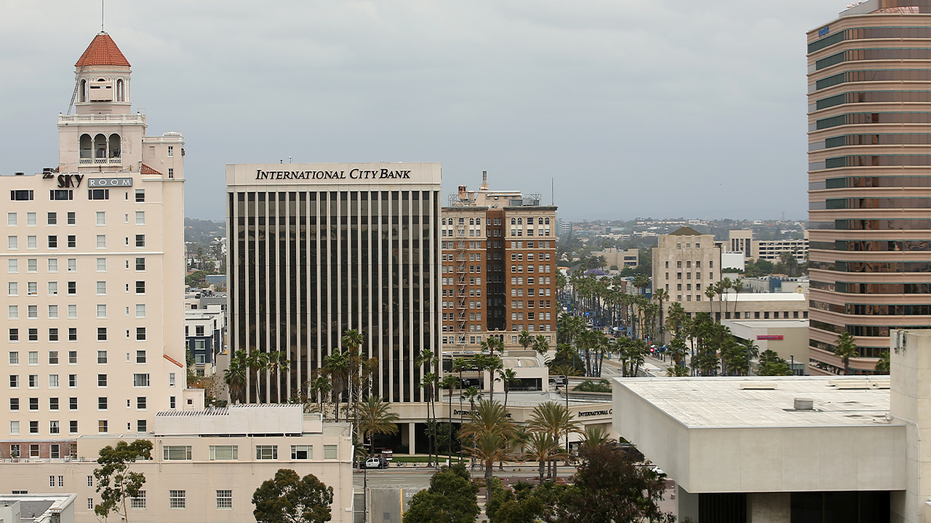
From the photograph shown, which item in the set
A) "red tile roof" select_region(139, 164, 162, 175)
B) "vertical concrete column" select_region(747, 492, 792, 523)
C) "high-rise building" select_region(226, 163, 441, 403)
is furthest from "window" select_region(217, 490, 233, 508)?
"high-rise building" select_region(226, 163, 441, 403)

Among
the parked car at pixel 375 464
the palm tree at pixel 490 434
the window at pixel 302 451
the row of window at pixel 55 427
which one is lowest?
the parked car at pixel 375 464

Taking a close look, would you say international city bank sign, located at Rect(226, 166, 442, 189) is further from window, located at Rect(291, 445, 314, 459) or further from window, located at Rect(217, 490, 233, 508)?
window, located at Rect(217, 490, 233, 508)

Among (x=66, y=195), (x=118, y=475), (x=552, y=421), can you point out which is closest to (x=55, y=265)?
(x=66, y=195)

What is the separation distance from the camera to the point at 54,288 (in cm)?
10538

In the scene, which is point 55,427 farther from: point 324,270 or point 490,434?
point 324,270

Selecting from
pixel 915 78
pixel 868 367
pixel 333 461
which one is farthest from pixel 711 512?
pixel 915 78

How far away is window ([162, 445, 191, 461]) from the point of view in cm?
9388

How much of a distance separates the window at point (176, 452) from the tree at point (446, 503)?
24391 millimetres

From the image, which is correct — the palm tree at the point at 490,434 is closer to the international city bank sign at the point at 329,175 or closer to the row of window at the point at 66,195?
the row of window at the point at 66,195

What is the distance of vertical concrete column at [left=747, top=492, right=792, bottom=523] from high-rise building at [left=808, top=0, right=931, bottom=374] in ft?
279

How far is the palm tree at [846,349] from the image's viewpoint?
135 metres

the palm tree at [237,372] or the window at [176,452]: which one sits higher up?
the palm tree at [237,372]

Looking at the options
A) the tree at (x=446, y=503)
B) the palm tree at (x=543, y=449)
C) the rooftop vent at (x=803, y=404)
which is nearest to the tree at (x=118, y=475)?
the tree at (x=446, y=503)

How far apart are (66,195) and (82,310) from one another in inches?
458
